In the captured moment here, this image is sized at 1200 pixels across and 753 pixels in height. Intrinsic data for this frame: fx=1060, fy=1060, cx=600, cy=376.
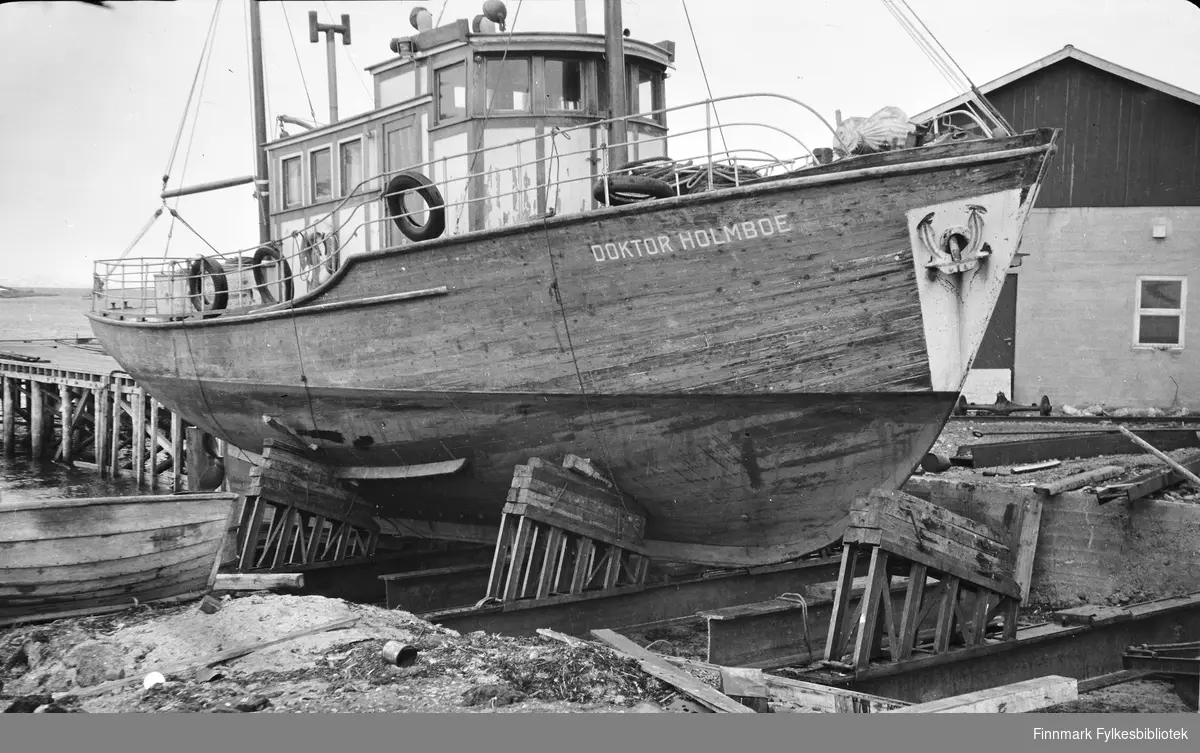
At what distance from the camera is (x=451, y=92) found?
917cm

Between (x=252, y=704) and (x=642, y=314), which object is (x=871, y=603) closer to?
(x=642, y=314)

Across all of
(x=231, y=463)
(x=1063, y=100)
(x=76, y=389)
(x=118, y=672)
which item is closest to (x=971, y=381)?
(x=1063, y=100)

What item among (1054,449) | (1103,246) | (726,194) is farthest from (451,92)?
(1103,246)

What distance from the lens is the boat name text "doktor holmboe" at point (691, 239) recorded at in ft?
22.0

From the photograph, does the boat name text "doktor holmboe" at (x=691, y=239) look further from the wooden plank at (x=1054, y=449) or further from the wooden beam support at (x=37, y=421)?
the wooden beam support at (x=37, y=421)

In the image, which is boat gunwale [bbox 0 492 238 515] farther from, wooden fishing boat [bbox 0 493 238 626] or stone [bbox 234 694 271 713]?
stone [bbox 234 694 271 713]

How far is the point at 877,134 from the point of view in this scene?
6652 mm

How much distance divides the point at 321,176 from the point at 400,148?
61.3 inches

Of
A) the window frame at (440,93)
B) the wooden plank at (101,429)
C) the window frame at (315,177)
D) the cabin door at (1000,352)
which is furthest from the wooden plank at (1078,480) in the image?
the wooden plank at (101,429)

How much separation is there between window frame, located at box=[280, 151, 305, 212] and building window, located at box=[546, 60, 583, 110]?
3537 millimetres

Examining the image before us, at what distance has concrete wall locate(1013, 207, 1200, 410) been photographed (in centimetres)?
1223

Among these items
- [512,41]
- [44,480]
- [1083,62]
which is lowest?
[44,480]

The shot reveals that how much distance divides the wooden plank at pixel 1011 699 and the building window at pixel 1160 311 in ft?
27.1

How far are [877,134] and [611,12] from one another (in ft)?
8.95
